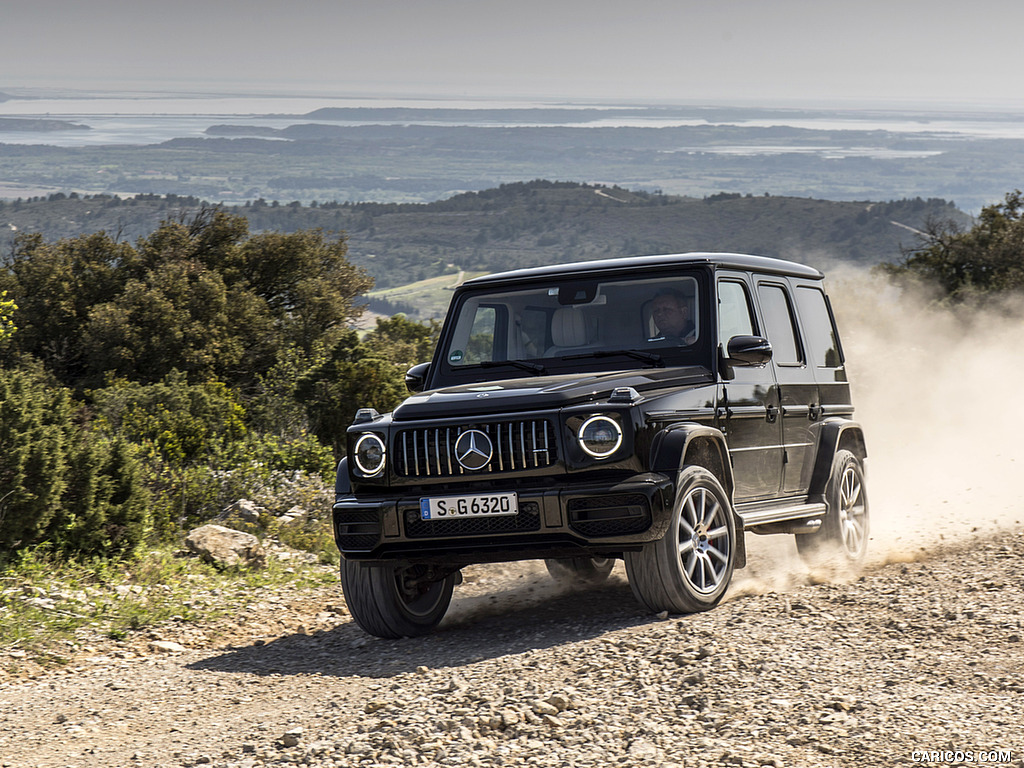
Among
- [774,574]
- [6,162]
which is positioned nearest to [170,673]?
[774,574]

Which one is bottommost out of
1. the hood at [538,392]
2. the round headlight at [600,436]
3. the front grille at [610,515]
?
the front grille at [610,515]

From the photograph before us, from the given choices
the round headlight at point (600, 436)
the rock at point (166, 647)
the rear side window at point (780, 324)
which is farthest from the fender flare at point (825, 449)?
the rock at point (166, 647)

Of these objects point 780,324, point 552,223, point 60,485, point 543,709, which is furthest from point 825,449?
point 552,223

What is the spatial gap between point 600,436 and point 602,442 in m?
0.03

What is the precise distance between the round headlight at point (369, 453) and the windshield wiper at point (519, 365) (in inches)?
46.0

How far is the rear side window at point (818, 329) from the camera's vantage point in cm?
842

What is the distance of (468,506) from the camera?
5.96m

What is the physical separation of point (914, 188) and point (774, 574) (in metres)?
181

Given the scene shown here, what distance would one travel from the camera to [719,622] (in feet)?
18.9

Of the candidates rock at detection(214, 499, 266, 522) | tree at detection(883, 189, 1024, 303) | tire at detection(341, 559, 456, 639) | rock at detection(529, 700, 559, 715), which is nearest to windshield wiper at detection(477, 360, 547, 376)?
tire at detection(341, 559, 456, 639)

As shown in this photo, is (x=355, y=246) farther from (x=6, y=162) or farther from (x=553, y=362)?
(x=553, y=362)

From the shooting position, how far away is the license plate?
5.88 metres

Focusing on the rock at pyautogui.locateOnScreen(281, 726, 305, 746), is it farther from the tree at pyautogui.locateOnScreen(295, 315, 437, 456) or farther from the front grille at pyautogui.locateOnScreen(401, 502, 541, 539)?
the tree at pyautogui.locateOnScreen(295, 315, 437, 456)

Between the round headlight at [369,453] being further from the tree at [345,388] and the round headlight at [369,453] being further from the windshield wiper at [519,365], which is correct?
the tree at [345,388]
